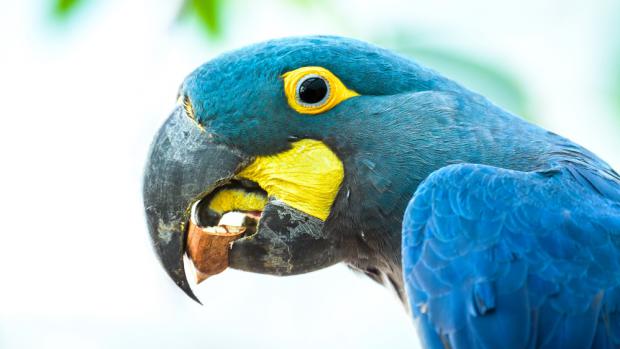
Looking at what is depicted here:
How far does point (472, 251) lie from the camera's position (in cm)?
218

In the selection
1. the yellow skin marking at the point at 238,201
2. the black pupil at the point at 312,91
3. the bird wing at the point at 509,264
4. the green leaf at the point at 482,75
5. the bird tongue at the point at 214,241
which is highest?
the green leaf at the point at 482,75

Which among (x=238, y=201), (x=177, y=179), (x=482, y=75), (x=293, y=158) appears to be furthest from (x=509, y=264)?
(x=482, y=75)

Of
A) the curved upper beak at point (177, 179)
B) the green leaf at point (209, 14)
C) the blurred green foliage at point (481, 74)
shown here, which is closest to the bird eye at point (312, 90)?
the curved upper beak at point (177, 179)

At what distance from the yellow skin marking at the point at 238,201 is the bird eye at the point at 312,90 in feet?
1.16

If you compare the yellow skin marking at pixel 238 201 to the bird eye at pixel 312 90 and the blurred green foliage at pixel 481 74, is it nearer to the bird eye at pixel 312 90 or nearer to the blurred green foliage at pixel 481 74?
the bird eye at pixel 312 90

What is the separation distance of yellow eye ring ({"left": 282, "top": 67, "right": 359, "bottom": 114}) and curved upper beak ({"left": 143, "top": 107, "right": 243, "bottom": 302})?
0.27 m

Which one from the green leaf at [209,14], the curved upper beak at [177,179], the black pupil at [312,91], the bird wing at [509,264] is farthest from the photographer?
the green leaf at [209,14]

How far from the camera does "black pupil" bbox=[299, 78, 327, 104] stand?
8.47 ft

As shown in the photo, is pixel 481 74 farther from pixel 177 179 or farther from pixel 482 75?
pixel 177 179

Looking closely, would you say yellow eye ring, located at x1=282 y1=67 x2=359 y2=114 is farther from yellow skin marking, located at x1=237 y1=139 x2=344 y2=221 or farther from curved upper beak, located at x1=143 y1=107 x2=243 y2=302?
curved upper beak, located at x1=143 y1=107 x2=243 y2=302

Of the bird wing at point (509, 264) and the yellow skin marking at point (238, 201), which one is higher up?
the yellow skin marking at point (238, 201)

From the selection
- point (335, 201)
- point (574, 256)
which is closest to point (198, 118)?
point (335, 201)

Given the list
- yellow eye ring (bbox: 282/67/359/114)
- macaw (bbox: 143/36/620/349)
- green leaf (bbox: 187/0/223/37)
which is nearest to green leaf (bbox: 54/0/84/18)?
green leaf (bbox: 187/0/223/37)

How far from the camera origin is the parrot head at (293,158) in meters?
2.50
